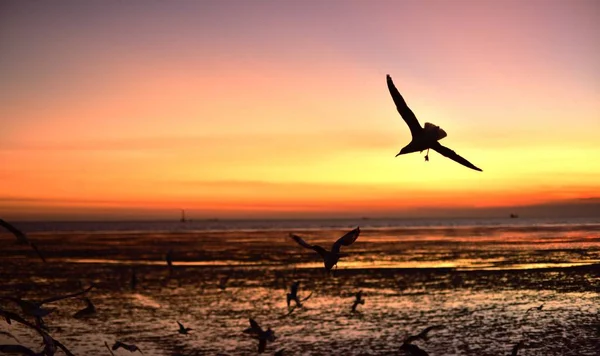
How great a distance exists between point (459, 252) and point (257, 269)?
18852 mm

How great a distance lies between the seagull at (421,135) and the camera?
4.60 metres

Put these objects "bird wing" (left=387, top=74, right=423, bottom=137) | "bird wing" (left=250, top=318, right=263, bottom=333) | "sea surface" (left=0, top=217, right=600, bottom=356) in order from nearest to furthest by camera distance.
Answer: "bird wing" (left=387, top=74, right=423, bottom=137), "bird wing" (left=250, top=318, right=263, bottom=333), "sea surface" (left=0, top=217, right=600, bottom=356)

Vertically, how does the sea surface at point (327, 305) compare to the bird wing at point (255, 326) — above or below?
below

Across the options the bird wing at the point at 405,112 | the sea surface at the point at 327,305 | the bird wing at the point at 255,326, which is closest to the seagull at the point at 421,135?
the bird wing at the point at 405,112

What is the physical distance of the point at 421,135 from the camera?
4.81 metres

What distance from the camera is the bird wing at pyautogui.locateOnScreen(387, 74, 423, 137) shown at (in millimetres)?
4512

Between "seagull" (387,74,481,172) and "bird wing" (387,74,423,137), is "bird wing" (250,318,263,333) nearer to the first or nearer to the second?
"seagull" (387,74,481,172)

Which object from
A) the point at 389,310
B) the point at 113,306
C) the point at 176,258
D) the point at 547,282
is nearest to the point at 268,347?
the point at 389,310

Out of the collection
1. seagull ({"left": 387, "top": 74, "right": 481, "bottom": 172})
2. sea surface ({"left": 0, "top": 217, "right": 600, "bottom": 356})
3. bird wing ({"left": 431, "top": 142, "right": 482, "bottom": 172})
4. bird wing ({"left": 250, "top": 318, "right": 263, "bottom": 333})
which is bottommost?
sea surface ({"left": 0, "top": 217, "right": 600, "bottom": 356})

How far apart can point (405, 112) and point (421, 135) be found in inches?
9.2

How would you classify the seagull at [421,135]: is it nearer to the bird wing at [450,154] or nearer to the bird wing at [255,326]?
the bird wing at [450,154]

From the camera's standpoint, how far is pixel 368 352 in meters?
17.0

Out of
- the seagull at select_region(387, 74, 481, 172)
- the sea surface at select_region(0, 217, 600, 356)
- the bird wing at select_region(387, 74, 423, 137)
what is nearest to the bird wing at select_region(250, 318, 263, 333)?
the sea surface at select_region(0, 217, 600, 356)

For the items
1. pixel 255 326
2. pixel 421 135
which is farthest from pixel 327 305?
pixel 421 135
